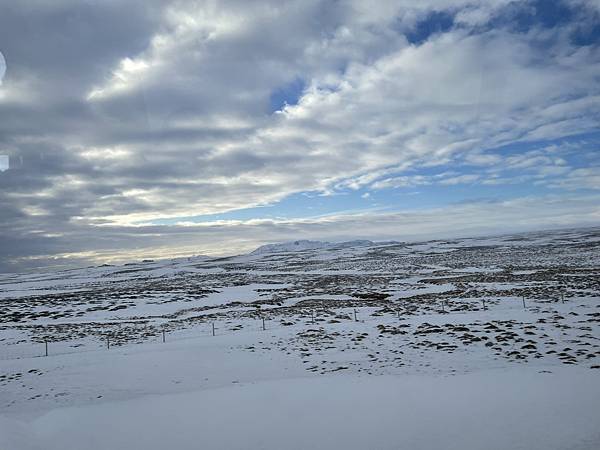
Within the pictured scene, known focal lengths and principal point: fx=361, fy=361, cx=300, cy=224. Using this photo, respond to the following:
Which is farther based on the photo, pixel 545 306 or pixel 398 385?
pixel 545 306

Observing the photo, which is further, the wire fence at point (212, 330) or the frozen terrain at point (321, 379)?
the wire fence at point (212, 330)

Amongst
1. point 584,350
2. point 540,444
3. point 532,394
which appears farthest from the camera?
point 584,350

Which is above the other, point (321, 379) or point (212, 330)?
point (321, 379)

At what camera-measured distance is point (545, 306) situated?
846 inches

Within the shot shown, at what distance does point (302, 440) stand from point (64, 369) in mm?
12041

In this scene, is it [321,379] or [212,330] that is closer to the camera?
[321,379]

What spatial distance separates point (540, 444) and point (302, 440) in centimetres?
497

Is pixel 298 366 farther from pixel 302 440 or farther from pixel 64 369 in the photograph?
pixel 64 369

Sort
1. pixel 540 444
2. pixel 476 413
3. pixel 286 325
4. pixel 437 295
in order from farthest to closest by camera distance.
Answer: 1. pixel 437 295
2. pixel 286 325
3. pixel 476 413
4. pixel 540 444

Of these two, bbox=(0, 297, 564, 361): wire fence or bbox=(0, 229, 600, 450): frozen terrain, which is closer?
bbox=(0, 229, 600, 450): frozen terrain

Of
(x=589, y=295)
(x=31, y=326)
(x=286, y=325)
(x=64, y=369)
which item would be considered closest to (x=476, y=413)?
(x=286, y=325)

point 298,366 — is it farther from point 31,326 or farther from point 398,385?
point 31,326

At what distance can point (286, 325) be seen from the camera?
21.4 m

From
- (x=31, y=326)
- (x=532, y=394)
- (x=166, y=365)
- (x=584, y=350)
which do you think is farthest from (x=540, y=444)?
(x=31, y=326)
